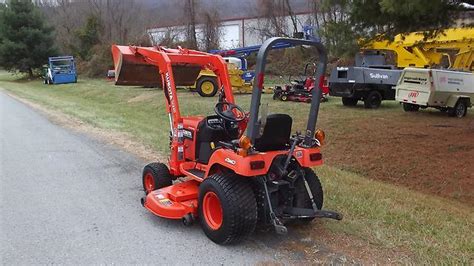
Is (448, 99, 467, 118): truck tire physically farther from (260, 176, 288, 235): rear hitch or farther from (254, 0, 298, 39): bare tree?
(254, 0, 298, 39): bare tree

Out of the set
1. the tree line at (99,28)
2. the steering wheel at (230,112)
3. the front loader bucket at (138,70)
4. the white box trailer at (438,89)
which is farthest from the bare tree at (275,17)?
the steering wheel at (230,112)

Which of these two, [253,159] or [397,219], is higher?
[253,159]

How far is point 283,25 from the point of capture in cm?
3641

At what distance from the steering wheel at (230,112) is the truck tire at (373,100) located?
1177cm

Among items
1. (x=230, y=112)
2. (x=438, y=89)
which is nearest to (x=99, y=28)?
(x=438, y=89)

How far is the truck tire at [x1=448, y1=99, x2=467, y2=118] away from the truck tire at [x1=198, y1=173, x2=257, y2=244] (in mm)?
12544

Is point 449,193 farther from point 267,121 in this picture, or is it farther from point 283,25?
point 283,25

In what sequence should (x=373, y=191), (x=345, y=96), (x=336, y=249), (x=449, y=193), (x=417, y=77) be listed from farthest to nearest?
(x=345, y=96) < (x=417, y=77) < (x=449, y=193) < (x=373, y=191) < (x=336, y=249)

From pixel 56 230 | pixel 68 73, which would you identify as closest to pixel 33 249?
pixel 56 230

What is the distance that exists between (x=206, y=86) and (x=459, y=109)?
10115 mm

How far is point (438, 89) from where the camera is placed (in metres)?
15.4

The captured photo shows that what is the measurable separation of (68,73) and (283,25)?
1580 centimetres

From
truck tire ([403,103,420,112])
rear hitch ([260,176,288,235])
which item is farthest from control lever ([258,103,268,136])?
truck tire ([403,103,420,112])

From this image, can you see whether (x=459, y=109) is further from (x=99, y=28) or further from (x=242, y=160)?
(x=99, y=28)
